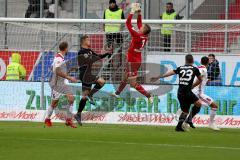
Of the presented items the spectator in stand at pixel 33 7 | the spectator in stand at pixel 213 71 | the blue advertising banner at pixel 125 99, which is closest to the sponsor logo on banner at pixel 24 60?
the blue advertising banner at pixel 125 99

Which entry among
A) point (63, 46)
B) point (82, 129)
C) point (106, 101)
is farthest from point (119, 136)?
point (106, 101)

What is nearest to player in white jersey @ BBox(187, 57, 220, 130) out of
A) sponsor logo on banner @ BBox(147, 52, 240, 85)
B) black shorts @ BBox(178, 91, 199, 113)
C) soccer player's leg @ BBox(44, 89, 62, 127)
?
black shorts @ BBox(178, 91, 199, 113)

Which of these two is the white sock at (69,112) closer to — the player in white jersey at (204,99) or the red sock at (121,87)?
the red sock at (121,87)

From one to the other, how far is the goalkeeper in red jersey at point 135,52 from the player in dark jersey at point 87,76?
27.7 inches

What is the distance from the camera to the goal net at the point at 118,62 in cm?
2419

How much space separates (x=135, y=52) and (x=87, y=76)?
149cm

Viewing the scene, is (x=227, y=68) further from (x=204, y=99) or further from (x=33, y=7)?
(x=33, y=7)

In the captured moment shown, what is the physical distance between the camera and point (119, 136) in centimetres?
1875

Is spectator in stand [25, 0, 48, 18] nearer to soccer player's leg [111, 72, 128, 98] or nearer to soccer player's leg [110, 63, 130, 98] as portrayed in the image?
soccer player's leg [110, 63, 130, 98]

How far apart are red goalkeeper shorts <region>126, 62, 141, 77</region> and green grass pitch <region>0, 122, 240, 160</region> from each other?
229cm

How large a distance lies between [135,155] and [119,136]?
14.0 ft

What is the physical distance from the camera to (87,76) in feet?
76.1

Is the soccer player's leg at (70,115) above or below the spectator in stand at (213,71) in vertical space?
below

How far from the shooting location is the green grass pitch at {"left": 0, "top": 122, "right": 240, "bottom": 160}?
47.3ft
